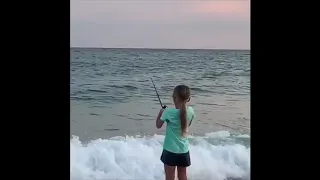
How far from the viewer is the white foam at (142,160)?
3553 mm

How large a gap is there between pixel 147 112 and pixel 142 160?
1693mm

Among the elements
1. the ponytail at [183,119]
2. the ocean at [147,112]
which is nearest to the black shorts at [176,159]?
the ponytail at [183,119]

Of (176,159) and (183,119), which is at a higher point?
(183,119)

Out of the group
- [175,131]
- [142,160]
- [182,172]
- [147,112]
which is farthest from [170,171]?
[147,112]

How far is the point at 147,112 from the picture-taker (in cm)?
559

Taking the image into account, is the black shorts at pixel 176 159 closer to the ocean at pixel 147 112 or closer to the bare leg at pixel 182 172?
the bare leg at pixel 182 172

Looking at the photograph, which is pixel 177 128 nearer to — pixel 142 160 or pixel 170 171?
pixel 170 171

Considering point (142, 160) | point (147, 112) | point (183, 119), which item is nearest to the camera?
point (183, 119)

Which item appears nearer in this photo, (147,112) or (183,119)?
(183,119)
